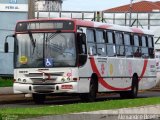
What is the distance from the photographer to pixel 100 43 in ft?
81.7

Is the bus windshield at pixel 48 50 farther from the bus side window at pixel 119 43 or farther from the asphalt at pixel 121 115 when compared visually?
the bus side window at pixel 119 43

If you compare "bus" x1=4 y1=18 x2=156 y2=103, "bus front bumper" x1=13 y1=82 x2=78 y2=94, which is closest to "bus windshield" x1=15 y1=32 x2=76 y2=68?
"bus" x1=4 y1=18 x2=156 y2=103

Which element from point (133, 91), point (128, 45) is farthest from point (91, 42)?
point (133, 91)

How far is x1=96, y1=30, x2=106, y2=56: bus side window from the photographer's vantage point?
81.3 ft

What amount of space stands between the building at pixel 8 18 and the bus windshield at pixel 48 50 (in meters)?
22.8

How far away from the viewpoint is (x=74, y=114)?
15102mm

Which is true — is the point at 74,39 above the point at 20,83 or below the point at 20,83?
above

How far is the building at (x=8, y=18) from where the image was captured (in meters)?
46.1

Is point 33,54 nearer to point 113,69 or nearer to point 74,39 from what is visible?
point 74,39

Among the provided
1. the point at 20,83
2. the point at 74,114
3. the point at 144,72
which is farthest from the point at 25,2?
the point at 74,114

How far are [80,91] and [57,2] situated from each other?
98.5m

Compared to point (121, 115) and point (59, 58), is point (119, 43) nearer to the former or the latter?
point (59, 58)

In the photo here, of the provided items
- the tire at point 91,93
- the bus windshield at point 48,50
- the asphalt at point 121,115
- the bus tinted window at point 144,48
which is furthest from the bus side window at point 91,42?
the bus tinted window at point 144,48

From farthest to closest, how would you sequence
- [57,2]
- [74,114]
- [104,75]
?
[57,2] < [104,75] < [74,114]
